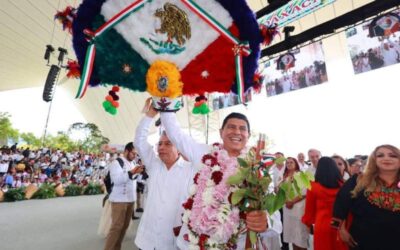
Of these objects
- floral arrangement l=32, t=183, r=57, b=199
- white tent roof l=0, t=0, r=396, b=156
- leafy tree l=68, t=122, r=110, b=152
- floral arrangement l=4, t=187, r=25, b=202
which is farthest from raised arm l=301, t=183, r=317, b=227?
leafy tree l=68, t=122, r=110, b=152

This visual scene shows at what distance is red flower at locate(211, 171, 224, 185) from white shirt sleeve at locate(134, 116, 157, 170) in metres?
0.82

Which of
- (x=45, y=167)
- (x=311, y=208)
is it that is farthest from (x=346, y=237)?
(x=45, y=167)

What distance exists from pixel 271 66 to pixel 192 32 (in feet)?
19.7

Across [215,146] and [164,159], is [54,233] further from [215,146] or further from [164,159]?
[215,146]

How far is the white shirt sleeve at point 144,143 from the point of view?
2355 mm

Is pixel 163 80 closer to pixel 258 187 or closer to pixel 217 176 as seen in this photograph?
pixel 217 176

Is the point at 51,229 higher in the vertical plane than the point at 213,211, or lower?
lower

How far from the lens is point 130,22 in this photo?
1.97 m

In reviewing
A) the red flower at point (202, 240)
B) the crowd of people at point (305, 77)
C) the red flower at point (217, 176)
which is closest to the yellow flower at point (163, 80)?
the red flower at point (217, 176)

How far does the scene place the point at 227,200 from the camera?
5.39 ft

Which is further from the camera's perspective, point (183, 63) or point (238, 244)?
point (183, 63)

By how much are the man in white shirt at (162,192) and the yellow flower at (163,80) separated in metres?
0.32

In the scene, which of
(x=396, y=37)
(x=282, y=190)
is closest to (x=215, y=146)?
(x=282, y=190)

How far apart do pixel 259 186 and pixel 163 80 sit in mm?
950
